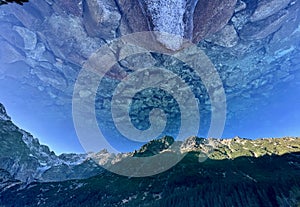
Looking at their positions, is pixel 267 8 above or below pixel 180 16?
above

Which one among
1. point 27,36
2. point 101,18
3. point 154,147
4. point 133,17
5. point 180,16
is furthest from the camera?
point 154,147

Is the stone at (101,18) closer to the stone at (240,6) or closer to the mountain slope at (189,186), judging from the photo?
the stone at (240,6)

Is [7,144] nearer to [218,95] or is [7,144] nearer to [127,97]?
[127,97]

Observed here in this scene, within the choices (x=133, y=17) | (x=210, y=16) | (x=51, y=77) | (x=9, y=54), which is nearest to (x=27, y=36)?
(x=9, y=54)

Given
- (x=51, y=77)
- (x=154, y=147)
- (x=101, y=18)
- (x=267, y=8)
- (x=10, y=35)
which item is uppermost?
(x=267, y=8)

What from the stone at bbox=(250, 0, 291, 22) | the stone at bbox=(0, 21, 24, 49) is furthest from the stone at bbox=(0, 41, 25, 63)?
the stone at bbox=(250, 0, 291, 22)

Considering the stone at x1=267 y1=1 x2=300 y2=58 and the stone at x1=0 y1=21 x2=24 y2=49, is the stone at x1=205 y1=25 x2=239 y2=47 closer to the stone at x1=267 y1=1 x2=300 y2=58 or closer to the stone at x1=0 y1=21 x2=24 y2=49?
the stone at x1=267 y1=1 x2=300 y2=58

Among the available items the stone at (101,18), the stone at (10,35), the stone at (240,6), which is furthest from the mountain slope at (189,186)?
the stone at (101,18)

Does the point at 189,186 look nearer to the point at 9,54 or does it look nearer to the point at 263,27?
the point at 263,27
